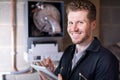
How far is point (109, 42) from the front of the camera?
2.01 metres

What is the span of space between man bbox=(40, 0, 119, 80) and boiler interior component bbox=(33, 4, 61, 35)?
406 mm

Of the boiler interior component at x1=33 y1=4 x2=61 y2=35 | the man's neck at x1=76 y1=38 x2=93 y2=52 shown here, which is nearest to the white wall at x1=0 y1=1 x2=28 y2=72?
the boiler interior component at x1=33 y1=4 x2=61 y2=35

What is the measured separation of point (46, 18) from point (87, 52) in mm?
500

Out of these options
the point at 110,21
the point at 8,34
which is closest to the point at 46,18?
the point at 8,34

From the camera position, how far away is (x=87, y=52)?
120cm

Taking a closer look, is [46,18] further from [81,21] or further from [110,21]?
[110,21]

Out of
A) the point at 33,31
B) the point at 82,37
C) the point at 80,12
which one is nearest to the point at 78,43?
the point at 82,37

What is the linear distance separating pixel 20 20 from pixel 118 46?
2.71 ft

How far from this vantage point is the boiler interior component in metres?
1.58

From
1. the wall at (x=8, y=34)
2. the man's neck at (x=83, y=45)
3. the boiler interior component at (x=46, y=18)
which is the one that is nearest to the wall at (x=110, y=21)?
the boiler interior component at (x=46, y=18)

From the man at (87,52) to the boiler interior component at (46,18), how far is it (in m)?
0.41

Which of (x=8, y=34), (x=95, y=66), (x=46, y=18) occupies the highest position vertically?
(x=46, y=18)

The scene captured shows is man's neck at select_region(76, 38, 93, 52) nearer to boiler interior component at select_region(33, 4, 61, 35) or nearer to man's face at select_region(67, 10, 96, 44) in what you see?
man's face at select_region(67, 10, 96, 44)

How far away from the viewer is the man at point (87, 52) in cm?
110
